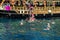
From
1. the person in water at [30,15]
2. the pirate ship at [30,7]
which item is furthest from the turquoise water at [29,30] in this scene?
the pirate ship at [30,7]

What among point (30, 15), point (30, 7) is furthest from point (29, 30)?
point (30, 7)

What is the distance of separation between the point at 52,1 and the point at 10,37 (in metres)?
28.8

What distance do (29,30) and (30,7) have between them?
15.2m

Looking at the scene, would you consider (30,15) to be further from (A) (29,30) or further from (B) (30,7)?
(A) (29,30)

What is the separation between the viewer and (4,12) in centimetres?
6097

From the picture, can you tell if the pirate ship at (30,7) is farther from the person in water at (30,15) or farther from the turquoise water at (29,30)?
the turquoise water at (29,30)

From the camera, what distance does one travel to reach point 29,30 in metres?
49.6

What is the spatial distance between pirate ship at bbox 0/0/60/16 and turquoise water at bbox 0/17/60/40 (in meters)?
2.44

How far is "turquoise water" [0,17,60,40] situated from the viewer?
145ft

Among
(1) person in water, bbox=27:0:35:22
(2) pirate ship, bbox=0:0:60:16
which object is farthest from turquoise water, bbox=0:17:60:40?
(2) pirate ship, bbox=0:0:60:16

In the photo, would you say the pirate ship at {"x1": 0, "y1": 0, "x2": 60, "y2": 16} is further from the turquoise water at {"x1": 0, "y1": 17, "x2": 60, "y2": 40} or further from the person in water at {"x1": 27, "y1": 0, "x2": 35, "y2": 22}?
the turquoise water at {"x1": 0, "y1": 17, "x2": 60, "y2": 40}

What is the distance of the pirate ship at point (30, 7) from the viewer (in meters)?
62.4

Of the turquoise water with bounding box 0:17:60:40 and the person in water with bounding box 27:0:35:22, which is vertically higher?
the person in water with bounding box 27:0:35:22

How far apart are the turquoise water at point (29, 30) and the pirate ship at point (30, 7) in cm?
244
